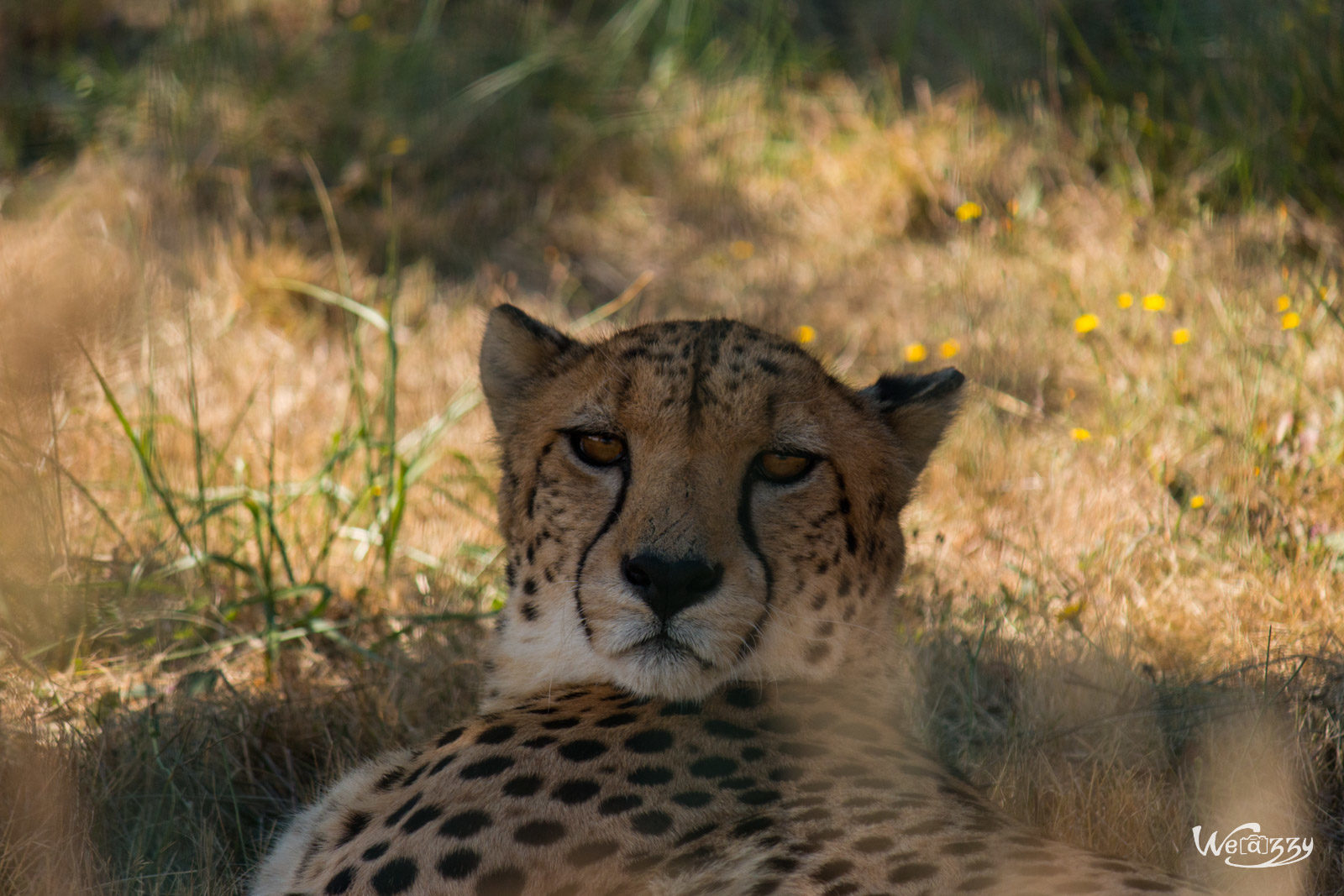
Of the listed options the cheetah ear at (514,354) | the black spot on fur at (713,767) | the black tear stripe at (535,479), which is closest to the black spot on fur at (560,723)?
the black spot on fur at (713,767)

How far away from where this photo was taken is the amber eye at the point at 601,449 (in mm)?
2293

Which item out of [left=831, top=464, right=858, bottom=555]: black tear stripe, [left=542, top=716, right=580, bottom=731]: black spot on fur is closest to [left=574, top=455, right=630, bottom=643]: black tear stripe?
[left=542, top=716, right=580, bottom=731]: black spot on fur

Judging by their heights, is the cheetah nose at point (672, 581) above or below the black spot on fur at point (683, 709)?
above

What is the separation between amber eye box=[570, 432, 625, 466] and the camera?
2293mm

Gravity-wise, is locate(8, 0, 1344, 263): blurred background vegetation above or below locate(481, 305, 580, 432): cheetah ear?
above

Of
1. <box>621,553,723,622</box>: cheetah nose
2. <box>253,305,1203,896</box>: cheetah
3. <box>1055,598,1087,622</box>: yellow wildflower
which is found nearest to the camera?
<box>253,305,1203,896</box>: cheetah

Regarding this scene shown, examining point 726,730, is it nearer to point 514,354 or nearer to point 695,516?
point 695,516

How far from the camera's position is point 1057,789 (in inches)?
98.0

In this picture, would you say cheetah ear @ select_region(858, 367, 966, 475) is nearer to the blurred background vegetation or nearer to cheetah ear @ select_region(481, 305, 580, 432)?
cheetah ear @ select_region(481, 305, 580, 432)

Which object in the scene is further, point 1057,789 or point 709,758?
point 1057,789

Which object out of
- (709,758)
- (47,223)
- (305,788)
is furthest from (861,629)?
(47,223)

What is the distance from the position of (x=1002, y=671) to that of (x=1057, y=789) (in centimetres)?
53

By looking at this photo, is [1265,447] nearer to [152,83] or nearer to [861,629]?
[861,629]

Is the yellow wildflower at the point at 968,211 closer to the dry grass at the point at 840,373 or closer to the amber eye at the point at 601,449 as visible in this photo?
the dry grass at the point at 840,373
